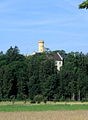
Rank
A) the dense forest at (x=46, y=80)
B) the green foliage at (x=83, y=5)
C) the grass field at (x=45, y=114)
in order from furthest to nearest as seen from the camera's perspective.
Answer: the dense forest at (x=46, y=80) → the grass field at (x=45, y=114) → the green foliage at (x=83, y=5)

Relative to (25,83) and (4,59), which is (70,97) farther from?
(4,59)

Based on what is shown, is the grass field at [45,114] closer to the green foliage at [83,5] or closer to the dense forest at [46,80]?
the green foliage at [83,5]

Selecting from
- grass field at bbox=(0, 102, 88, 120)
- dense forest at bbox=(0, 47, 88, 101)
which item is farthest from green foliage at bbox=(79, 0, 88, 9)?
dense forest at bbox=(0, 47, 88, 101)

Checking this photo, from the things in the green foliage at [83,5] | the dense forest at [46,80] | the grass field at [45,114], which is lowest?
→ the grass field at [45,114]

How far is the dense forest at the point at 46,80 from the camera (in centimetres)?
11783

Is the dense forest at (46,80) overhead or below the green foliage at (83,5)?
overhead

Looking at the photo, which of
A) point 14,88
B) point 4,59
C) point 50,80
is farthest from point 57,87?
point 4,59

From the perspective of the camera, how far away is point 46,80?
392 feet

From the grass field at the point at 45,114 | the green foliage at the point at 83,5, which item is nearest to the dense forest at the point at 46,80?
the grass field at the point at 45,114

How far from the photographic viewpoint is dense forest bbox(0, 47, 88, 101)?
118 meters

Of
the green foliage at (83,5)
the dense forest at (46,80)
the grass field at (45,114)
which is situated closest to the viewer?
the green foliage at (83,5)

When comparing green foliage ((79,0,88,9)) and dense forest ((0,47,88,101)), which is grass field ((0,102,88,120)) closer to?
green foliage ((79,0,88,9))

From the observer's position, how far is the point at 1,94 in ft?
385

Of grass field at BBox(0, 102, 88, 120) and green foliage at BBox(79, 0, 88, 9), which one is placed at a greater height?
green foliage at BBox(79, 0, 88, 9)
